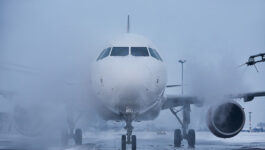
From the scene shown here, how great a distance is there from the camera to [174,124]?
26250 mm

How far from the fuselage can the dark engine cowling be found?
3.04m

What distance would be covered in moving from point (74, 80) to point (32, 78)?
7.99ft

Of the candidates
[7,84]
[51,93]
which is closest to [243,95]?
[51,93]

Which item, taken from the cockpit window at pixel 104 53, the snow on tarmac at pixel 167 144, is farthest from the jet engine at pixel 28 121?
the cockpit window at pixel 104 53

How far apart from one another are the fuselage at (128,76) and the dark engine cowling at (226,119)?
3.04 metres

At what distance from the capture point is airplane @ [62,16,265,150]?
10.3 meters

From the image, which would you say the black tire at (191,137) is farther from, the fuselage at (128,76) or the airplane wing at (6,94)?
the airplane wing at (6,94)

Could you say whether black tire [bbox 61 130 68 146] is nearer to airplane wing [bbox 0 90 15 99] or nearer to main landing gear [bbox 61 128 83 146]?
main landing gear [bbox 61 128 83 146]

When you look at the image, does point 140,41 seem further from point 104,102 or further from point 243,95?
point 243,95

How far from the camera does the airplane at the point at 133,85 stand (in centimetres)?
1030

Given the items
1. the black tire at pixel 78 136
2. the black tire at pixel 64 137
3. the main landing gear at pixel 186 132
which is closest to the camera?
the black tire at pixel 64 137

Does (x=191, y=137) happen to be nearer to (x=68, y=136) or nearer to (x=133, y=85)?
(x=68, y=136)

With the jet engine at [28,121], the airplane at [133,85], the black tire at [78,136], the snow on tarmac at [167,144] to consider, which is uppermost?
the airplane at [133,85]

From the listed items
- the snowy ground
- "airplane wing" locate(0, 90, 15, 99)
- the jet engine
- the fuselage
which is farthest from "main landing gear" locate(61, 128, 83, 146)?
the fuselage
